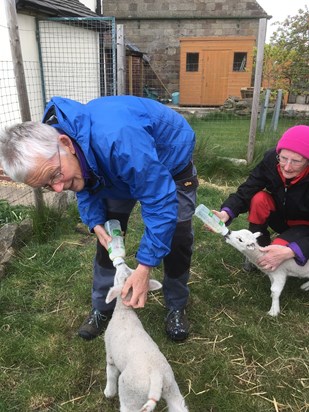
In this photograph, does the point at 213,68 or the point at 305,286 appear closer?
the point at 305,286

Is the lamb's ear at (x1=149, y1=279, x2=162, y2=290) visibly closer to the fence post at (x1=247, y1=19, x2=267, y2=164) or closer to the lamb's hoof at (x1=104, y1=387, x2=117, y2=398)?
the lamb's hoof at (x1=104, y1=387, x2=117, y2=398)

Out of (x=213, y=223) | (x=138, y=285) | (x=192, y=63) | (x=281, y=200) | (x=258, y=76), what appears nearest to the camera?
(x=138, y=285)

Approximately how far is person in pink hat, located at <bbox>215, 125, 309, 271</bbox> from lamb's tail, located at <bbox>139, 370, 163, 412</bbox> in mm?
1472

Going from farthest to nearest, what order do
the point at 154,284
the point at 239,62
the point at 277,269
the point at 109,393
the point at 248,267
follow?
the point at 239,62 → the point at 248,267 → the point at 277,269 → the point at 109,393 → the point at 154,284

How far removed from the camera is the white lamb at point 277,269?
2.80 m

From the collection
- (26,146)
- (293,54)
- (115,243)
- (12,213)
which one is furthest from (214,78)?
(26,146)

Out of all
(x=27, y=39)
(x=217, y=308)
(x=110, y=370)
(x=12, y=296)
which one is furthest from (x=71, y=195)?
(x=27, y=39)

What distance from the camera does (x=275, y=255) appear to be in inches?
109

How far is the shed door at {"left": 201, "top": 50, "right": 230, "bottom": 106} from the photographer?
1709 cm

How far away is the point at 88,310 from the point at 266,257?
141 centimetres

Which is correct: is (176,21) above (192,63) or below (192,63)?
Answer: above

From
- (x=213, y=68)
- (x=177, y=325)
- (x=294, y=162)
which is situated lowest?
(x=177, y=325)

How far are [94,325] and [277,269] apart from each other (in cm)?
142

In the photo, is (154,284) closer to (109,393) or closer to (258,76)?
(109,393)
